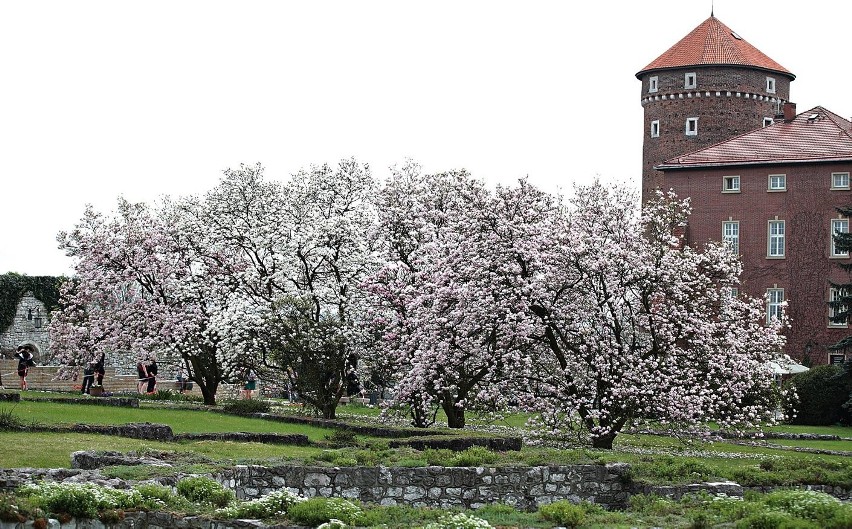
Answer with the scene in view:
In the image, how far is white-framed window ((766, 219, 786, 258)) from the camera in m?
63.7

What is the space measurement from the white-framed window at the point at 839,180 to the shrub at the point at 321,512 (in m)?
55.8

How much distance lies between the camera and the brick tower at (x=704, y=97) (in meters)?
78.0

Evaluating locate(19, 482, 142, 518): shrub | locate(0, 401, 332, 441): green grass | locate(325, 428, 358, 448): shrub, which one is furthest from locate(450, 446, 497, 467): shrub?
locate(0, 401, 332, 441): green grass

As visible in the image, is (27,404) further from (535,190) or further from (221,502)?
(221,502)

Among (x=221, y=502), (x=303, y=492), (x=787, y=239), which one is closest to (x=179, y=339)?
(x=303, y=492)

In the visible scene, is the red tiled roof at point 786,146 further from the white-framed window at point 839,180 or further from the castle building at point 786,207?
the white-framed window at point 839,180

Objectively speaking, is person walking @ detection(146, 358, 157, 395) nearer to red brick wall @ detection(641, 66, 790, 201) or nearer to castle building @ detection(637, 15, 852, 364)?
castle building @ detection(637, 15, 852, 364)

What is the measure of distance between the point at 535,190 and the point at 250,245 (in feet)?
46.0

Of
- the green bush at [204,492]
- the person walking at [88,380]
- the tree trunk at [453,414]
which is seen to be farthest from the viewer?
the person walking at [88,380]

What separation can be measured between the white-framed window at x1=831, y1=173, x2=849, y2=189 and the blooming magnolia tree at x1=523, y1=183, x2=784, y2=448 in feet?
109

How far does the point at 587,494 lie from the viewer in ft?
60.0

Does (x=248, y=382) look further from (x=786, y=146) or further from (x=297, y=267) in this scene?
(x=786, y=146)

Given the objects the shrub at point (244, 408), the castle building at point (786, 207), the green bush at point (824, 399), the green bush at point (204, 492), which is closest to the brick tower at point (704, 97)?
the castle building at point (786, 207)

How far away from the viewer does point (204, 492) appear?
46.6 feet
